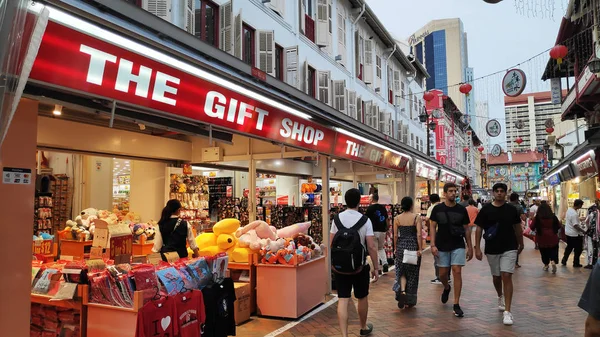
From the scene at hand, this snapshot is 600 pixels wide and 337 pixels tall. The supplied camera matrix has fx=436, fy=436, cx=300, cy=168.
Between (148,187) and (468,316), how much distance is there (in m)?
6.47

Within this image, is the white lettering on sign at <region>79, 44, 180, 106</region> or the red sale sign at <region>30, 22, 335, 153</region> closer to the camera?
the red sale sign at <region>30, 22, 335, 153</region>

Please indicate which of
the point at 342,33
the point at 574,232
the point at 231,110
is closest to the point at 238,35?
the point at 231,110

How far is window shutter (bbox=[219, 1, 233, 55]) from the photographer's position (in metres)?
10.0

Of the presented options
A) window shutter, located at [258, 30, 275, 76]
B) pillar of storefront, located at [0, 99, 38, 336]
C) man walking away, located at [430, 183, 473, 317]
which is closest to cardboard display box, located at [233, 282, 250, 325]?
man walking away, located at [430, 183, 473, 317]

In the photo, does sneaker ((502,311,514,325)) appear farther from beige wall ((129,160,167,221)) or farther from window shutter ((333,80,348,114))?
window shutter ((333,80,348,114))

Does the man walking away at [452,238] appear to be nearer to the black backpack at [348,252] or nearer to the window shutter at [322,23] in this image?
the black backpack at [348,252]

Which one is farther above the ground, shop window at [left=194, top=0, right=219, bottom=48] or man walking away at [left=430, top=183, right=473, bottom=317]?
shop window at [left=194, top=0, right=219, bottom=48]

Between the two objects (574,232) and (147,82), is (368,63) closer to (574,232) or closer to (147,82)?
(574,232)

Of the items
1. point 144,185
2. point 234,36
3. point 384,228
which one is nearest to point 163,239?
point 144,185

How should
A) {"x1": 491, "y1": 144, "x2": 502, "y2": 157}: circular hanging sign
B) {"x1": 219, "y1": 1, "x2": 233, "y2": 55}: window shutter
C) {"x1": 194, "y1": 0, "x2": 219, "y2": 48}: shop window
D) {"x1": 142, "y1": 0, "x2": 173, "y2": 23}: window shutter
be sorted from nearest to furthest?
{"x1": 142, "y1": 0, "x2": 173, "y2": 23}: window shutter, {"x1": 194, "y1": 0, "x2": 219, "y2": 48}: shop window, {"x1": 219, "y1": 1, "x2": 233, "y2": 55}: window shutter, {"x1": 491, "y1": 144, "x2": 502, "y2": 157}: circular hanging sign

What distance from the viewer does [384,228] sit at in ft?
29.7

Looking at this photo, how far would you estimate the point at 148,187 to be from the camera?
906 centimetres

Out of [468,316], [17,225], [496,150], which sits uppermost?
[496,150]

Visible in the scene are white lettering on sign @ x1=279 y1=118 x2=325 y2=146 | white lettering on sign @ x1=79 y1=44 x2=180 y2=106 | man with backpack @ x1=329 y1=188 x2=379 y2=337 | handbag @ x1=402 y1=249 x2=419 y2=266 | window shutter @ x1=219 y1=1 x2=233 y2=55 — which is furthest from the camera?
window shutter @ x1=219 y1=1 x2=233 y2=55
